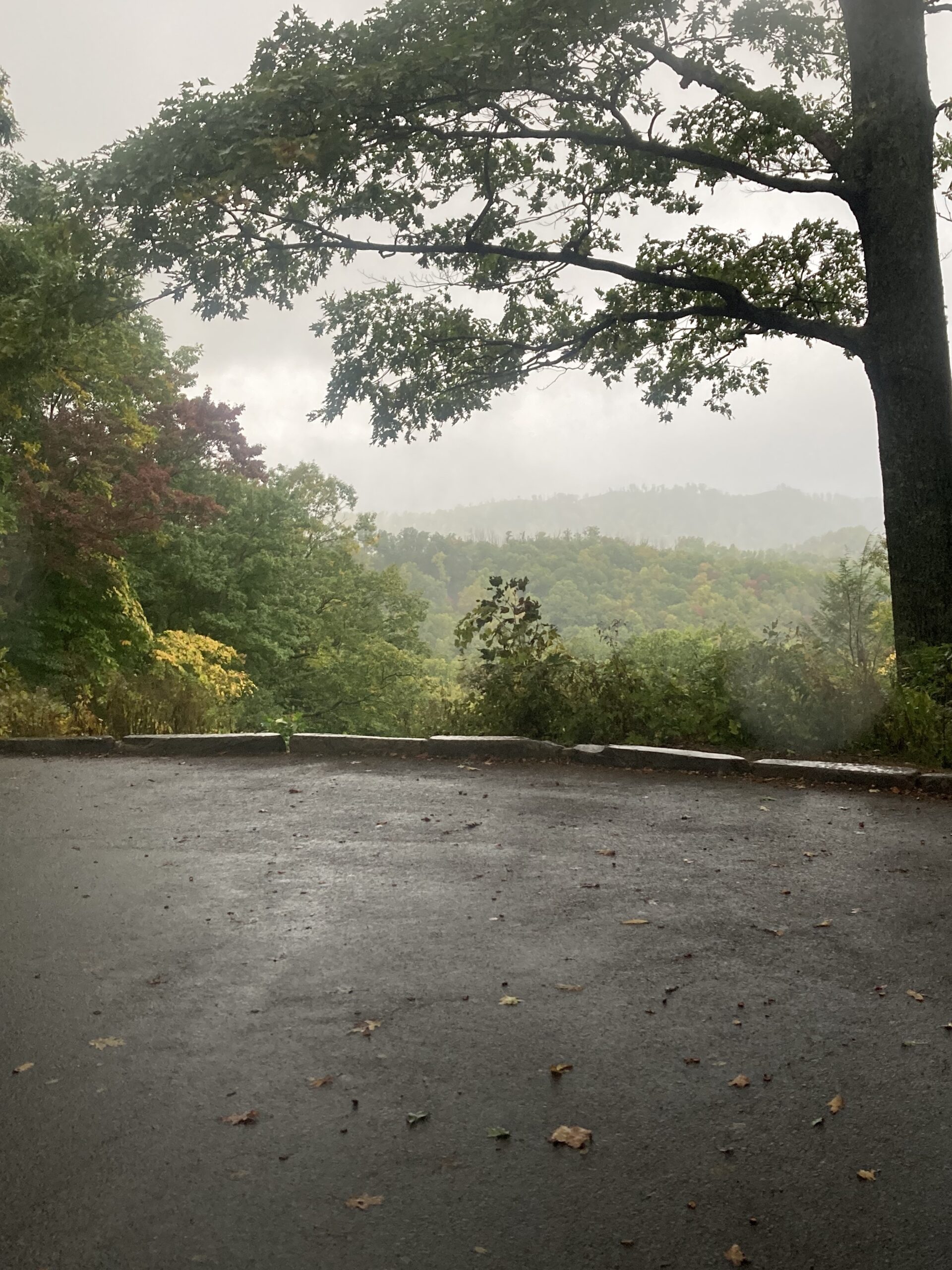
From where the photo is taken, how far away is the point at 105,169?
11297mm

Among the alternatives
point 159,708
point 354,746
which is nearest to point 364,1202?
point 354,746

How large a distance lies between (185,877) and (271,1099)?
297cm

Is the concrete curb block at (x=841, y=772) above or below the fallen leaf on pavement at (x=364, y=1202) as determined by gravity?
above

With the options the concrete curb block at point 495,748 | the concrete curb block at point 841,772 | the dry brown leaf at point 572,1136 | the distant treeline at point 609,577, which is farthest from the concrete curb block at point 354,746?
the distant treeline at point 609,577

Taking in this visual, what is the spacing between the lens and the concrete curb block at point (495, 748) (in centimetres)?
1010

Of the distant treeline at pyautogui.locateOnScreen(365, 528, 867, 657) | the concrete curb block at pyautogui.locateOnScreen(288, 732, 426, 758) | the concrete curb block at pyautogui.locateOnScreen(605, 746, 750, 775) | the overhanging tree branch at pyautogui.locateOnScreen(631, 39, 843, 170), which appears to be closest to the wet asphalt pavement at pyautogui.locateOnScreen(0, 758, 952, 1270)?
the concrete curb block at pyautogui.locateOnScreen(605, 746, 750, 775)

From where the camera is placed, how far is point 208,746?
1143cm

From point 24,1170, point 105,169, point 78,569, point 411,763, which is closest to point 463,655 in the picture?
point 411,763

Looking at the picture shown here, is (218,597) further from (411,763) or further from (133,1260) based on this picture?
(133,1260)

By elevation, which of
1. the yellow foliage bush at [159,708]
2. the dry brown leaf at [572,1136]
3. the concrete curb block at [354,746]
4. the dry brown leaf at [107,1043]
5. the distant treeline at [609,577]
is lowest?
the dry brown leaf at [572,1136]

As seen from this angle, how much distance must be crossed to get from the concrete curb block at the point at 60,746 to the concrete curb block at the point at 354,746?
2.13 m

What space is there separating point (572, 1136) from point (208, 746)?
28.9 ft

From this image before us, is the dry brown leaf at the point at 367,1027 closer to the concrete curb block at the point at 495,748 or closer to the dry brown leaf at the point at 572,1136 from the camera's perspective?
the dry brown leaf at the point at 572,1136

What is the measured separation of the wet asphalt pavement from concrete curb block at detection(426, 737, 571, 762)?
2801 millimetres
